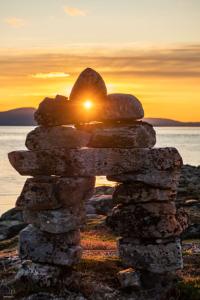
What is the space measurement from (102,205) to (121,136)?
31.4 m

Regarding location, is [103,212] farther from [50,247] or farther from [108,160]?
[108,160]

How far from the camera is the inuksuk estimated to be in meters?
23.3

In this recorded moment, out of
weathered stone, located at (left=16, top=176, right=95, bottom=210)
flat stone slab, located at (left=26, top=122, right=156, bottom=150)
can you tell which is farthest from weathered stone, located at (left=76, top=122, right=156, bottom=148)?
weathered stone, located at (left=16, top=176, right=95, bottom=210)

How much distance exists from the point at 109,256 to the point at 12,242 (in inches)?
619

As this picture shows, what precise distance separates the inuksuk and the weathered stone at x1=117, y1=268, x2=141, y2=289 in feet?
0.14

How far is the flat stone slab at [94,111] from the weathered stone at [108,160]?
143 centimetres

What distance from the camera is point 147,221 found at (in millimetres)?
23438

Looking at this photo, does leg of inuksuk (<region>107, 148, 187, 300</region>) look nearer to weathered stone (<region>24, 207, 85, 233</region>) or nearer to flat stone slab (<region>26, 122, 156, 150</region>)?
flat stone slab (<region>26, 122, 156, 150</region>)

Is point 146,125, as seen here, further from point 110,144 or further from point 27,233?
point 27,233

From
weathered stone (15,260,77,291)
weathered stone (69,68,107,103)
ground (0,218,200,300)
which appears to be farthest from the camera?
weathered stone (69,68,107,103)

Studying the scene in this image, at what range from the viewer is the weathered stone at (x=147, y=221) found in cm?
2333

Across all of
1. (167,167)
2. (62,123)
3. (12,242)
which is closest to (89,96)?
(62,123)

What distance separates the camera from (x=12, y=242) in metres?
43.2

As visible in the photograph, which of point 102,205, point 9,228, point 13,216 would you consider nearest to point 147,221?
point 9,228
